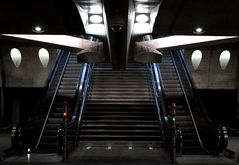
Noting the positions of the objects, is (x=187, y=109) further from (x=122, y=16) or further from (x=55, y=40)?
(x=122, y=16)

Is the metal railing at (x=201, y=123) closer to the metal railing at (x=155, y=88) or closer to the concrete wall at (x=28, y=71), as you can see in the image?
the metal railing at (x=155, y=88)

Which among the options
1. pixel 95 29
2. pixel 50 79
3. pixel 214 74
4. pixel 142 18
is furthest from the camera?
pixel 214 74

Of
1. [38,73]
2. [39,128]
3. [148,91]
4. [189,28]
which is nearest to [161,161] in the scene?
[189,28]

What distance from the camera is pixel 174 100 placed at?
1527cm

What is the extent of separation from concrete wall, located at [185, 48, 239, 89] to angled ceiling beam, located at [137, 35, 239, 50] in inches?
226

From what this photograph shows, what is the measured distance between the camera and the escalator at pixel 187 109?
38.0 feet

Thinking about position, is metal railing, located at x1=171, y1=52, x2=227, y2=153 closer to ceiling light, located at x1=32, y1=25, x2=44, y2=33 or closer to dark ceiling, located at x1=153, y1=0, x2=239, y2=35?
dark ceiling, located at x1=153, y1=0, x2=239, y2=35

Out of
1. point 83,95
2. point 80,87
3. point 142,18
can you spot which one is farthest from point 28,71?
point 142,18

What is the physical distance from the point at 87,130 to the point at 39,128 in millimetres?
1814

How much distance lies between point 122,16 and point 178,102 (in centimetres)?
787

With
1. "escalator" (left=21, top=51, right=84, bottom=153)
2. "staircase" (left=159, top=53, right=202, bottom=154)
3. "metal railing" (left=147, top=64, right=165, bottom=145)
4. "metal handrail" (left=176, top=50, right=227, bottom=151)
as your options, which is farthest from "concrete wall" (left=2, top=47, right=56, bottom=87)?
"metal handrail" (left=176, top=50, right=227, bottom=151)

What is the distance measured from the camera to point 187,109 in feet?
47.0

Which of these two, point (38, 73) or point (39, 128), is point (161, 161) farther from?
point (38, 73)

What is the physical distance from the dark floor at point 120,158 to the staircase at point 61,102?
1190 mm
